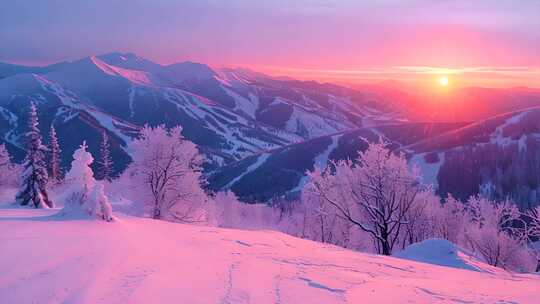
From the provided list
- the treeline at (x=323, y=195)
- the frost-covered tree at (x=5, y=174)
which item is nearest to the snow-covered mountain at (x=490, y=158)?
the treeline at (x=323, y=195)

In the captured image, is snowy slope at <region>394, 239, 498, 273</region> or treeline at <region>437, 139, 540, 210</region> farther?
treeline at <region>437, 139, 540, 210</region>

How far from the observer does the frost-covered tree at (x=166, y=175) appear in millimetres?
40531

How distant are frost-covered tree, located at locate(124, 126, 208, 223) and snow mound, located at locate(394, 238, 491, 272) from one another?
20.7 m

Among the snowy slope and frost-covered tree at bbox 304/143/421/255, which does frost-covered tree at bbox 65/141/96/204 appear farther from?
the snowy slope

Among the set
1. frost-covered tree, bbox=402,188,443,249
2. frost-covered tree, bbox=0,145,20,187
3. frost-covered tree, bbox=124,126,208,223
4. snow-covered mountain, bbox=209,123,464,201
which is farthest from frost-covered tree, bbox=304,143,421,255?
snow-covered mountain, bbox=209,123,464,201

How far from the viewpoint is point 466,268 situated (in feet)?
76.2

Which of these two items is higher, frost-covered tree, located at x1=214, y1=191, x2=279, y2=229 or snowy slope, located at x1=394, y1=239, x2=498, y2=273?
snowy slope, located at x1=394, y1=239, x2=498, y2=273

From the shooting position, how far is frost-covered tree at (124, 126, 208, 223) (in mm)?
40531

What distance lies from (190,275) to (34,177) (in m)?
32.4

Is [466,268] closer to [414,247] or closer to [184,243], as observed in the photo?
[414,247]

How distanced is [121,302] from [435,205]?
60.2 meters

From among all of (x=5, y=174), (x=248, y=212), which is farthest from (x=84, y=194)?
(x=248, y=212)

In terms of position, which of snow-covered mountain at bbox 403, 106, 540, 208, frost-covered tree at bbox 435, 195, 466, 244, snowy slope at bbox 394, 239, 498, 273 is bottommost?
frost-covered tree at bbox 435, 195, 466, 244

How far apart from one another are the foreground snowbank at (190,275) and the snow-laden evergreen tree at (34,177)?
22575mm
